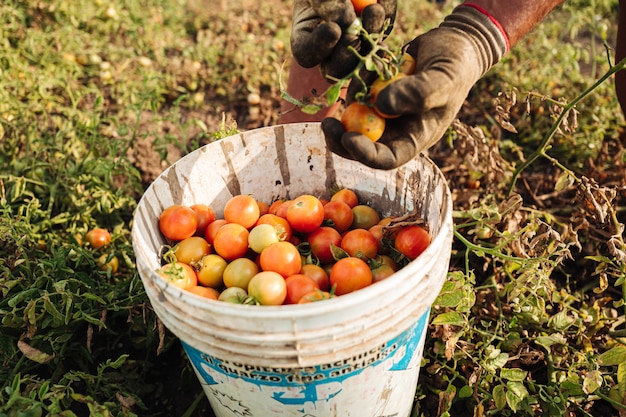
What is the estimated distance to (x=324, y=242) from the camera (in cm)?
192

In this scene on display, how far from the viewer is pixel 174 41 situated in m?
4.23

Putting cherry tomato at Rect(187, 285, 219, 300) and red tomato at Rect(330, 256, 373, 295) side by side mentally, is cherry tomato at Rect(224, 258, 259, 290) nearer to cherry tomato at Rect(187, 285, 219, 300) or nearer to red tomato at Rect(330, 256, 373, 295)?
cherry tomato at Rect(187, 285, 219, 300)

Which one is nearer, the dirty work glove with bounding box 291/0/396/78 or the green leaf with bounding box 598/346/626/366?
the dirty work glove with bounding box 291/0/396/78

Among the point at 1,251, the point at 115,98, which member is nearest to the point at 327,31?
the point at 1,251

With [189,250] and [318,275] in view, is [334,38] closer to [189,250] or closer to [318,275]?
[318,275]

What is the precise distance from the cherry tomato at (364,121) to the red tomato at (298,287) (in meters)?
0.48

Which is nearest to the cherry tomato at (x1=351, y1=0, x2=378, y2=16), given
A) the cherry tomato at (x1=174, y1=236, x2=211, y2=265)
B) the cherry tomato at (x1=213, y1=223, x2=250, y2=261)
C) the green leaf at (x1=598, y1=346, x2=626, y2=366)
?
the cherry tomato at (x1=213, y1=223, x2=250, y2=261)

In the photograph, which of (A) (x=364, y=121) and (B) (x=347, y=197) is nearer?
(A) (x=364, y=121)

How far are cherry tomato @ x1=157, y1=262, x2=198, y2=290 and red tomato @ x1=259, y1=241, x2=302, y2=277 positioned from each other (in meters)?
0.24

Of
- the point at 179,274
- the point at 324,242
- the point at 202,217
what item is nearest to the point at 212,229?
the point at 202,217

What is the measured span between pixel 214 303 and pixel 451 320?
0.94 meters

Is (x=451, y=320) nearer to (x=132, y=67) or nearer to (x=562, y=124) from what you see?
(x=562, y=124)

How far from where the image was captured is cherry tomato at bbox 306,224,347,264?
6.29 feet

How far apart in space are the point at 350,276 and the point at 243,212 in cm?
52
